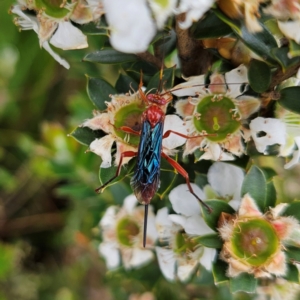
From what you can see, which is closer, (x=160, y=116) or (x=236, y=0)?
(x=236, y=0)

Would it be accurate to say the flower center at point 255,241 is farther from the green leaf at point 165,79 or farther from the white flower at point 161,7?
the white flower at point 161,7

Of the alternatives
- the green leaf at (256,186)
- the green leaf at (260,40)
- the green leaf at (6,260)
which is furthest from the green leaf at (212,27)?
the green leaf at (6,260)

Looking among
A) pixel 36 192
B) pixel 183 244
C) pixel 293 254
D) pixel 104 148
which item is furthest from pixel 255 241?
pixel 36 192

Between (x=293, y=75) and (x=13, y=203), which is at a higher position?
(x=293, y=75)

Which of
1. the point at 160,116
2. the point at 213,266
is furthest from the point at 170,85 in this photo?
the point at 213,266

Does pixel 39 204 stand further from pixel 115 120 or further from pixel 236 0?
pixel 236 0

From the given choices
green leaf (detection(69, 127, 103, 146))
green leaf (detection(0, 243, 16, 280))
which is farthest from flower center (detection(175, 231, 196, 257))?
green leaf (detection(0, 243, 16, 280))

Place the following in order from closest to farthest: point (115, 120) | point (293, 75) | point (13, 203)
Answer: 1. point (293, 75)
2. point (115, 120)
3. point (13, 203)

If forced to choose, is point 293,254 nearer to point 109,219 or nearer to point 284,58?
point 284,58
